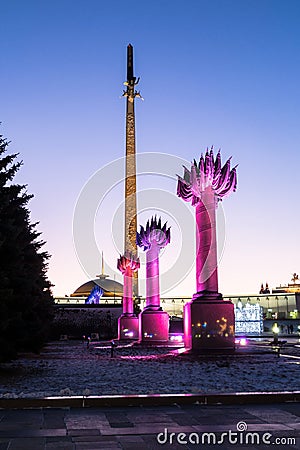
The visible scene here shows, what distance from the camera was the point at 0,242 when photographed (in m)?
14.5

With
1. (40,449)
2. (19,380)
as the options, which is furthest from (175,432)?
(19,380)

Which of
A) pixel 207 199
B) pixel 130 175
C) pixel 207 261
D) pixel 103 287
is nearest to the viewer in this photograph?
pixel 207 261

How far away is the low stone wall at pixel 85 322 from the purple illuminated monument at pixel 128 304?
7741 millimetres

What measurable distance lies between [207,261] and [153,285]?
48.8 ft

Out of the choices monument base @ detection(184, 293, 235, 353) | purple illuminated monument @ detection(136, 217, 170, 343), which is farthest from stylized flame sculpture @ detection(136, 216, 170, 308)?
monument base @ detection(184, 293, 235, 353)

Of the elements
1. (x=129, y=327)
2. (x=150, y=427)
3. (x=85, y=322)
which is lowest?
(x=150, y=427)

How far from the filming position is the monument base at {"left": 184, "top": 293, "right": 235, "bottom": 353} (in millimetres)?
20922

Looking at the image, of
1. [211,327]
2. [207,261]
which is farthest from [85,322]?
[211,327]

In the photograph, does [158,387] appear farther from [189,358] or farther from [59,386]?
[189,358]

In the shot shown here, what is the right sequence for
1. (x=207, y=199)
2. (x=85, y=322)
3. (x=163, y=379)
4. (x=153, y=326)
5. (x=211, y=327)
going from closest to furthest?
(x=163, y=379), (x=211, y=327), (x=207, y=199), (x=153, y=326), (x=85, y=322)

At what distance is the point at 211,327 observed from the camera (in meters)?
21.0

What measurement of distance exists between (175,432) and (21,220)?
53.9 ft

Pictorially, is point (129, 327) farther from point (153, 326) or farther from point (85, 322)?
point (153, 326)

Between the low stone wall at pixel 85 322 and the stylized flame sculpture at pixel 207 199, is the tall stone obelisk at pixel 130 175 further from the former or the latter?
the stylized flame sculpture at pixel 207 199
